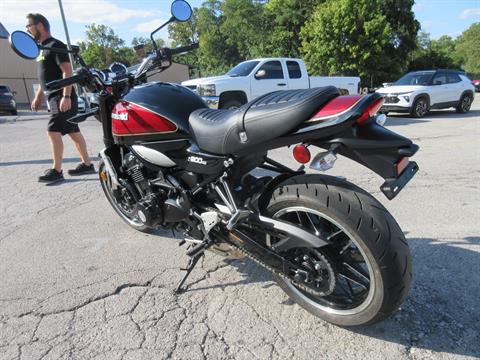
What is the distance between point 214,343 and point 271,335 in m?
0.33

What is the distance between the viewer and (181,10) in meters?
2.97

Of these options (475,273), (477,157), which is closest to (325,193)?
(475,273)

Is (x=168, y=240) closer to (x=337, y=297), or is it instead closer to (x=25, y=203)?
Result: (x=337, y=297)

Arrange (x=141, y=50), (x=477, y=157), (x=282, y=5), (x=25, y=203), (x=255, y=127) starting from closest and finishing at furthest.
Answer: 1. (x=255, y=127)
2. (x=141, y=50)
3. (x=25, y=203)
4. (x=477, y=157)
5. (x=282, y=5)

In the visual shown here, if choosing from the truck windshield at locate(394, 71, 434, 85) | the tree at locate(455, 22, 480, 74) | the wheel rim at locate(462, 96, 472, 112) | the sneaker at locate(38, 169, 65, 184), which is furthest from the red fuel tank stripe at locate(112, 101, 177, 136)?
the tree at locate(455, 22, 480, 74)

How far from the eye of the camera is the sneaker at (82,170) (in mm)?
5602

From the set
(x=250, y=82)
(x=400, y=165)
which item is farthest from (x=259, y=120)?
(x=250, y=82)

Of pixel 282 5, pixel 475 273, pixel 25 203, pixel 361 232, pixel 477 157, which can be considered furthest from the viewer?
pixel 282 5

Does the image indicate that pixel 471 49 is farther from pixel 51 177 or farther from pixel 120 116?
pixel 120 116

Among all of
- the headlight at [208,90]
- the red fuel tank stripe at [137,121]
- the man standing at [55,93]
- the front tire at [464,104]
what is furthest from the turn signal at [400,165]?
the front tire at [464,104]

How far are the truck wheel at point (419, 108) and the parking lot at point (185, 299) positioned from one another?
26.8ft

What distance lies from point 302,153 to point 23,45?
2.11 metres

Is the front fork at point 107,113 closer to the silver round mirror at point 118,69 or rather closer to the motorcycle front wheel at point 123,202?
the silver round mirror at point 118,69

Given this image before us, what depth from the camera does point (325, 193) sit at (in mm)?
1881
